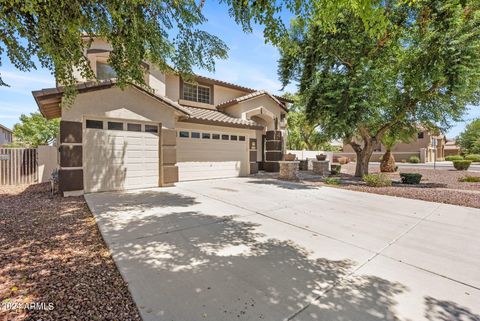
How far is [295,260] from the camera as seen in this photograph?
144 inches

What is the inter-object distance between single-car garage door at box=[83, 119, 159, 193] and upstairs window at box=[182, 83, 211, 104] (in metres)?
4.84

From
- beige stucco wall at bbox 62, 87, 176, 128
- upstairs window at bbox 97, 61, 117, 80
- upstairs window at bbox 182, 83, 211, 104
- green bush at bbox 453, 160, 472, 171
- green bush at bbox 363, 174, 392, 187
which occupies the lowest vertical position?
green bush at bbox 363, 174, 392, 187

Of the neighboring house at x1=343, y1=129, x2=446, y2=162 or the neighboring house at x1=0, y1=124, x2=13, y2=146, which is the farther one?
the neighboring house at x1=343, y1=129, x2=446, y2=162

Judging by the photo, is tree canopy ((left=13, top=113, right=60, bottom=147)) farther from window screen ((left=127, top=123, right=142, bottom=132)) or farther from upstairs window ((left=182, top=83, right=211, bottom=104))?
window screen ((left=127, top=123, right=142, bottom=132))

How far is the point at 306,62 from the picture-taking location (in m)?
12.8

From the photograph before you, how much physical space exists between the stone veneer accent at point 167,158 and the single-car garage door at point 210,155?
130 cm

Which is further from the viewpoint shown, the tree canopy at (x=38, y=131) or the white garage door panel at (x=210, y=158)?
the tree canopy at (x=38, y=131)

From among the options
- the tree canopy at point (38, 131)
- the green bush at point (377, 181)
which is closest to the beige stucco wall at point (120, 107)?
the green bush at point (377, 181)

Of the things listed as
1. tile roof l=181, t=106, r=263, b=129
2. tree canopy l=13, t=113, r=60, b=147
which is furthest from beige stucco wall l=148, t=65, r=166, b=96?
tree canopy l=13, t=113, r=60, b=147

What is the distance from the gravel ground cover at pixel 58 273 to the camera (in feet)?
7.98

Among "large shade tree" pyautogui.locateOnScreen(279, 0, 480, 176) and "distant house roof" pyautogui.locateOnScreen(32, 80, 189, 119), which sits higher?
"large shade tree" pyautogui.locateOnScreen(279, 0, 480, 176)

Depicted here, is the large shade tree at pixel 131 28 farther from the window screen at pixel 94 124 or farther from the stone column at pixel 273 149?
the stone column at pixel 273 149

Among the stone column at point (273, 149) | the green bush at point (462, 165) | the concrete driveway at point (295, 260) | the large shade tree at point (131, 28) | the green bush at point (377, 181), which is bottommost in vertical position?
the concrete driveway at point (295, 260)

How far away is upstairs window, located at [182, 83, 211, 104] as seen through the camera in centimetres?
1413
